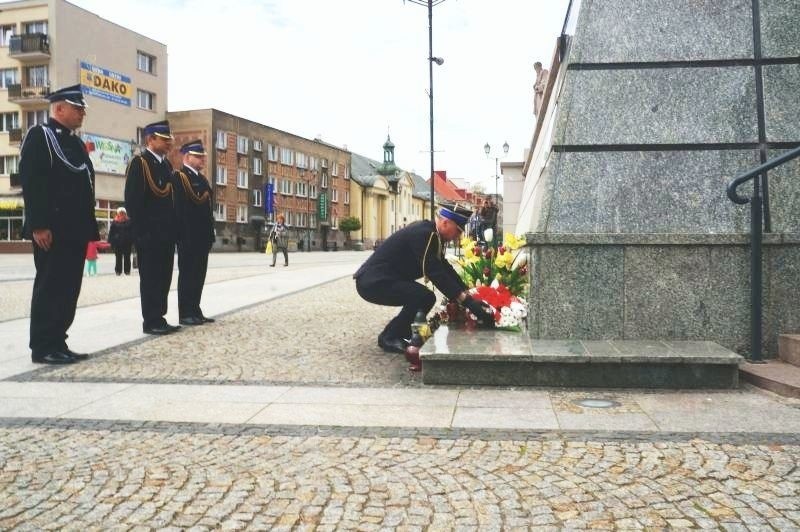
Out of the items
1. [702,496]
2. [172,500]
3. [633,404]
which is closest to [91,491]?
[172,500]

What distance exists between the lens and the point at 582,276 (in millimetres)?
6117

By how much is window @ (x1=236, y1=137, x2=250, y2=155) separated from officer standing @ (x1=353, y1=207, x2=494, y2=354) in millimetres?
55986

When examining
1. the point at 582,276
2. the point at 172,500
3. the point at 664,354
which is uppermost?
the point at 582,276

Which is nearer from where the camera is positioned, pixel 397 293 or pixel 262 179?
pixel 397 293

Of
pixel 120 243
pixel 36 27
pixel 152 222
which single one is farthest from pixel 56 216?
pixel 36 27

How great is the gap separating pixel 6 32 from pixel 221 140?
16359mm

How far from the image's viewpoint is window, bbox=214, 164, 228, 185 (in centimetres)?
5797

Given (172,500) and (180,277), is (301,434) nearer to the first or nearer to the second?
(172,500)

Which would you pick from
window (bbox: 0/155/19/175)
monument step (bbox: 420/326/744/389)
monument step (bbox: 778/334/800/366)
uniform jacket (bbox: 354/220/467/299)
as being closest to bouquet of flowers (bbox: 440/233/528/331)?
uniform jacket (bbox: 354/220/467/299)

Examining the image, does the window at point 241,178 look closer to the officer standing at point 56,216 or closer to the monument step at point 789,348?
the officer standing at point 56,216

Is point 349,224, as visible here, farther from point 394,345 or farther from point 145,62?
point 394,345

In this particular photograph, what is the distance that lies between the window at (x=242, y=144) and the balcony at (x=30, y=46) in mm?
17206

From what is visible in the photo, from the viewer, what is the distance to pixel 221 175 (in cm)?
5862

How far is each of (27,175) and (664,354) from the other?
5.35m
